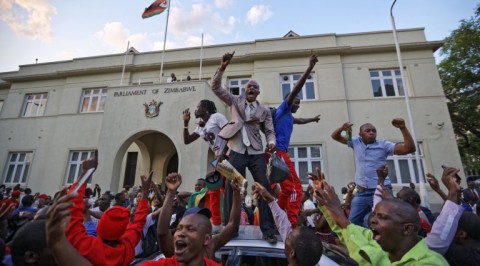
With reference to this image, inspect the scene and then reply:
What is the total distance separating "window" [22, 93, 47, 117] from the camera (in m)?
16.2

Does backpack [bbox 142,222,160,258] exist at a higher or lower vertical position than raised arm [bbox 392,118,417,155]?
lower

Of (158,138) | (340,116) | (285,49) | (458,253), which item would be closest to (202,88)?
(158,138)

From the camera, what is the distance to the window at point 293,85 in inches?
524

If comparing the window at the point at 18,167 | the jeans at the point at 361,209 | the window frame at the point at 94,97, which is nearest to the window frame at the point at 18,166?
the window at the point at 18,167

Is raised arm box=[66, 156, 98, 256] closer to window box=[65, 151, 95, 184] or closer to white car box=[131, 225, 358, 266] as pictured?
white car box=[131, 225, 358, 266]

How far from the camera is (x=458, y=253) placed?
2014mm

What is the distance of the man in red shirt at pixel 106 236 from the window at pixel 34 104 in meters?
17.8

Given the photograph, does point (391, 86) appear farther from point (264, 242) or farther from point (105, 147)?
point (105, 147)

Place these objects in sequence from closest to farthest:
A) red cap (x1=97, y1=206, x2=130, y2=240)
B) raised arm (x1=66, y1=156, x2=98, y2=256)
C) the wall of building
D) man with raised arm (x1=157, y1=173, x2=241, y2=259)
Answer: raised arm (x1=66, y1=156, x2=98, y2=256) < red cap (x1=97, y1=206, x2=130, y2=240) < man with raised arm (x1=157, y1=173, x2=241, y2=259) < the wall of building

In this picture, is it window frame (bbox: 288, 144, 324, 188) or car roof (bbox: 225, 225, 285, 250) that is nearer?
car roof (bbox: 225, 225, 285, 250)

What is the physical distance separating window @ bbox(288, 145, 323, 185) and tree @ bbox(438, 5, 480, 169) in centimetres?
1121

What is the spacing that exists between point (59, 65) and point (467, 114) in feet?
83.7

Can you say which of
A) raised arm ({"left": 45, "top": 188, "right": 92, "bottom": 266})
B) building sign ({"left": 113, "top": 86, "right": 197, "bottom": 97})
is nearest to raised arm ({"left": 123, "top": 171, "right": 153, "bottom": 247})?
raised arm ({"left": 45, "top": 188, "right": 92, "bottom": 266})

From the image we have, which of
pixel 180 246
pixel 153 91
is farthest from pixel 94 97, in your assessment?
pixel 180 246
